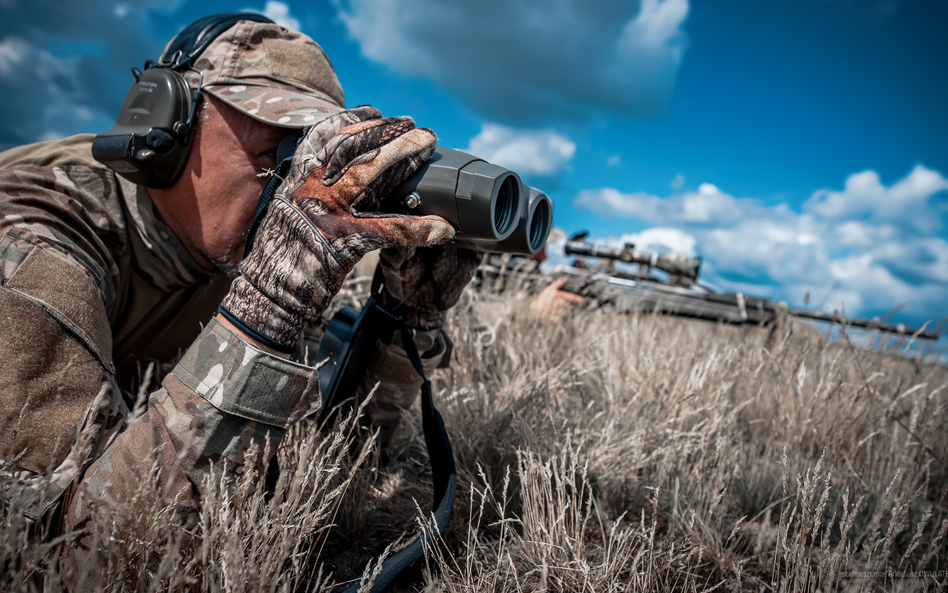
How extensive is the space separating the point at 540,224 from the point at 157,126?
105 cm

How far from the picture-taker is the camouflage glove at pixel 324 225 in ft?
3.62

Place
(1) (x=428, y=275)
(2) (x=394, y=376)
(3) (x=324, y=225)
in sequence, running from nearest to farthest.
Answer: (3) (x=324, y=225) → (1) (x=428, y=275) → (2) (x=394, y=376)

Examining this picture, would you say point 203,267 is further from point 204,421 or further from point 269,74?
point 204,421

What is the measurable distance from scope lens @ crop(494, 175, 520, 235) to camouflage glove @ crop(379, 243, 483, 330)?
262 millimetres

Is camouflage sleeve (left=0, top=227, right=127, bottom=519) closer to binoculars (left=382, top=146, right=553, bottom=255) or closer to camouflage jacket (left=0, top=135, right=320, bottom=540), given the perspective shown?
camouflage jacket (left=0, top=135, right=320, bottom=540)

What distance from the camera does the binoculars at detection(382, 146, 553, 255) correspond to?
1146 mm

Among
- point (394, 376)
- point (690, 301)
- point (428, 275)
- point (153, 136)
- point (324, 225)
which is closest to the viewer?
point (324, 225)

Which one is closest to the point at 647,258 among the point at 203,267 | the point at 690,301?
the point at 690,301

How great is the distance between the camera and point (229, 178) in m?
1.38

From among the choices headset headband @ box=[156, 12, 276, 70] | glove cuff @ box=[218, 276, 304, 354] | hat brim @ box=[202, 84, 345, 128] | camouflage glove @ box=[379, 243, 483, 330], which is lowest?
glove cuff @ box=[218, 276, 304, 354]

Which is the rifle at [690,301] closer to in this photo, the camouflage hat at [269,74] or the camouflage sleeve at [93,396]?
the camouflage hat at [269,74]

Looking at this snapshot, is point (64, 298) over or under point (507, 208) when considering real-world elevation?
under

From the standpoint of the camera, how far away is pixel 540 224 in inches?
55.2

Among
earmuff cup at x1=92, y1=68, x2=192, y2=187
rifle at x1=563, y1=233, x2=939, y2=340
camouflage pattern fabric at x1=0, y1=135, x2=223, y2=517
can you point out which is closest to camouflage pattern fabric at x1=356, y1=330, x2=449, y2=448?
camouflage pattern fabric at x1=0, y1=135, x2=223, y2=517
